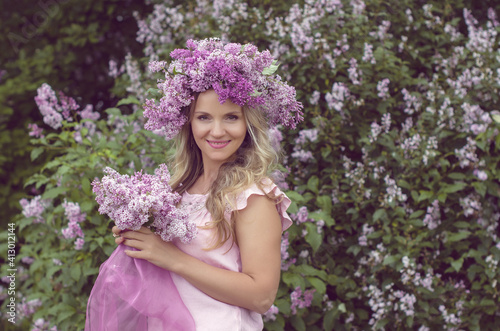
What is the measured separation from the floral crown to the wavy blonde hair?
54mm

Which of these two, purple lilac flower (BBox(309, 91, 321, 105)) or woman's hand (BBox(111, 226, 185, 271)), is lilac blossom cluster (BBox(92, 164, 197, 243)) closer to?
woman's hand (BBox(111, 226, 185, 271))

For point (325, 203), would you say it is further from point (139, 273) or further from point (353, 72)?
point (139, 273)

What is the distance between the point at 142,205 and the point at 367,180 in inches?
75.8

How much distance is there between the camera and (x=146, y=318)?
5.19ft

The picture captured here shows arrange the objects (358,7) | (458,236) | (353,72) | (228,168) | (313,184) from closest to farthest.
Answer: (228,168)
(458,236)
(313,184)
(353,72)
(358,7)

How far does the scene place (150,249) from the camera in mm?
1530

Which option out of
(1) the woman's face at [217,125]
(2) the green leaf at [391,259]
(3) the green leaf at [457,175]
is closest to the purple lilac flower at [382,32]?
(3) the green leaf at [457,175]

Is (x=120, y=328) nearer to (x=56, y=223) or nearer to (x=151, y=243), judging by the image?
(x=151, y=243)

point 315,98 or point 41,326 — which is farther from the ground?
point 315,98

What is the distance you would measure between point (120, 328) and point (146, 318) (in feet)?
0.27

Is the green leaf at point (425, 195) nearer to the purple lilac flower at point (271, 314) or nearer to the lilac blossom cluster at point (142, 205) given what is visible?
the purple lilac flower at point (271, 314)

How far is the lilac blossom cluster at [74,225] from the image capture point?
8.07ft

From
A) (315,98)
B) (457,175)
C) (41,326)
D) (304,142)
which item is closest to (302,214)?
(304,142)

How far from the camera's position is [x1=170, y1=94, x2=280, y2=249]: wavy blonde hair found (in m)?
1.63
